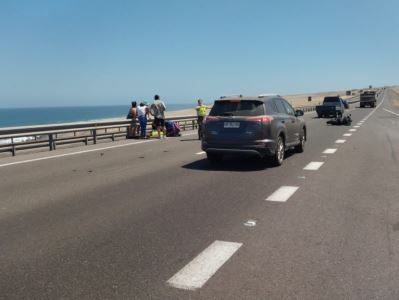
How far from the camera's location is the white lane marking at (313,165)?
12016 mm

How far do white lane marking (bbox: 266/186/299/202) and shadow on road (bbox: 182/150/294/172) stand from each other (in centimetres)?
260

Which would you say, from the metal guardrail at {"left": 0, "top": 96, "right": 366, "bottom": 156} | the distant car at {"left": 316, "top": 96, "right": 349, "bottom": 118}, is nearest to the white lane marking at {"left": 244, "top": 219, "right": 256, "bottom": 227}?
the metal guardrail at {"left": 0, "top": 96, "right": 366, "bottom": 156}

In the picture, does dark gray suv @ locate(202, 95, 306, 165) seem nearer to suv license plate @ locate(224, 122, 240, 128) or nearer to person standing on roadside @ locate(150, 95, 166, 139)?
suv license plate @ locate(224, 122, 240, 128)

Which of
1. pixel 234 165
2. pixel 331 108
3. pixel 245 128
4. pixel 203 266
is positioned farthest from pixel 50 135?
pixel 331 108

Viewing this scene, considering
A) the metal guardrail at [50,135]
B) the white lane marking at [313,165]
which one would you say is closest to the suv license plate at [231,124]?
the white lane marking at [313,165]

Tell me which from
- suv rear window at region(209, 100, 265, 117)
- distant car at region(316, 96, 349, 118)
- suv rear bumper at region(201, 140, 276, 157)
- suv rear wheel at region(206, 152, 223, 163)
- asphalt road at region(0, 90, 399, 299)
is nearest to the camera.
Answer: asphalt road at region(0, 90, 399, 299)

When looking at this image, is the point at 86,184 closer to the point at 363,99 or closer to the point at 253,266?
the point at 253,266

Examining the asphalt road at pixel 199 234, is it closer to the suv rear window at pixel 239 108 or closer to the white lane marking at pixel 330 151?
the suv rear window at pixel 239 108

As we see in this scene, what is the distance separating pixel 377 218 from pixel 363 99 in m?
70.0

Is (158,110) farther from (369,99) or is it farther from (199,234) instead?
(369,99)

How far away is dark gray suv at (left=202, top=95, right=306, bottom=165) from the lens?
12.0 metres

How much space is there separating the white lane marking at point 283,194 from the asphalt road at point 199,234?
0.09m

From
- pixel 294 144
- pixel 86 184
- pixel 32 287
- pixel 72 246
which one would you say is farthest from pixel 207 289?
pixel 294 144

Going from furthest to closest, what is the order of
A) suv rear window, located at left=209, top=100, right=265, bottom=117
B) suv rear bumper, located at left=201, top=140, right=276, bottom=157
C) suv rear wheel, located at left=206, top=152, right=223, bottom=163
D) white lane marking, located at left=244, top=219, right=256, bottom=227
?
suv rear wheel, located at left=206, top=152, right=223, bottom=163, suv rear window, located at left=209, top=100, right=265, bottom=117, suv rear bumper, located at left=201, top=140, right=276, bottom=157, white lane marking, located at left=244, top=219, right=256, bottom=227
